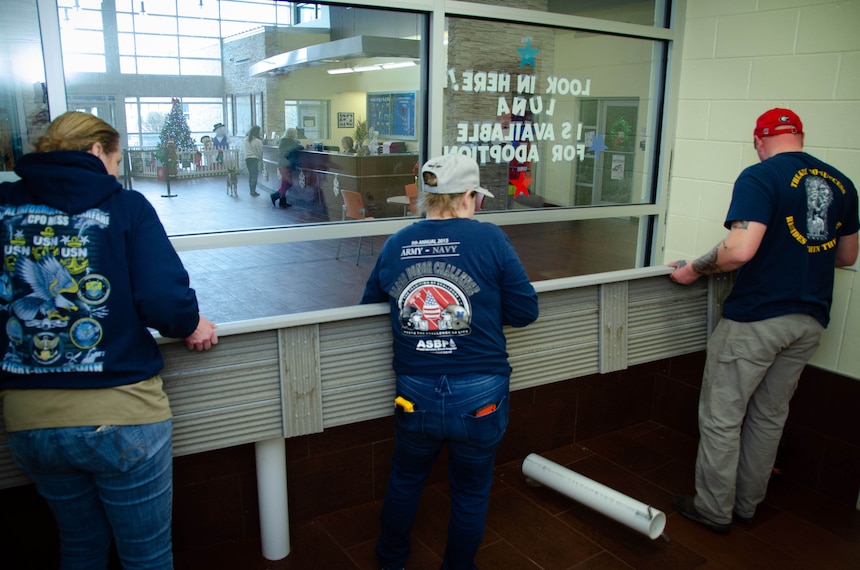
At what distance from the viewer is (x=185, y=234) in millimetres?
2525

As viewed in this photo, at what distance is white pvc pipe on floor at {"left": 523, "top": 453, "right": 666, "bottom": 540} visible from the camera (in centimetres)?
272

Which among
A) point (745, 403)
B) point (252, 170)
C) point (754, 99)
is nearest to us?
point (252, 170)

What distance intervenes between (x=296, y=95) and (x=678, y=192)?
2.12 m

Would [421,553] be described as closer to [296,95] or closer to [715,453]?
[715,453]

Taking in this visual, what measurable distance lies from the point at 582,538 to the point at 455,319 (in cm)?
129

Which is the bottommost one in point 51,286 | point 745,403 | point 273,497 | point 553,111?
point 273,497

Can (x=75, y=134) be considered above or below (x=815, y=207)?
above

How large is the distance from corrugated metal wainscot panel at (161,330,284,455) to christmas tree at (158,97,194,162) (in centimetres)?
77

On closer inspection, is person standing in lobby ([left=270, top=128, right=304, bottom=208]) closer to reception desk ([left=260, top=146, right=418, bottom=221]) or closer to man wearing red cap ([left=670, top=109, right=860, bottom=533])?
reception desk ([left=260, top=146, right=418, bottom=221])

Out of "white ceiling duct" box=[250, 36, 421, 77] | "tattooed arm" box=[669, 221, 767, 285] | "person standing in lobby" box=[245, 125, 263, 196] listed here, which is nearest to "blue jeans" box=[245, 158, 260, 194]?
"person standing in lobby" box=[245, 125, 263, 196]

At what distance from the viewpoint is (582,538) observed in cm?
287

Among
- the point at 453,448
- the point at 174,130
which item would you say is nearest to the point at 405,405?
the point at 453,448

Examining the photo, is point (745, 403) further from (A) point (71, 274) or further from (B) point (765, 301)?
(A) point (71, 274)

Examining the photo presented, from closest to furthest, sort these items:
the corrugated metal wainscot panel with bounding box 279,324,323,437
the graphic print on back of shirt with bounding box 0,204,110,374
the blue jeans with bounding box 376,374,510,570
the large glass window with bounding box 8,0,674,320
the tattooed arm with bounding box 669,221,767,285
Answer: the graphic print on back of shirt with bounding box 0,204,110,374 → the blue jeans with bounding box 376,374,510,570 → the corrugated metal wainscot panel with bounding box 279,324,323,437 → the large glass window with bounding box 8,0,674,320 → the tattooed arm with bounding box 669,221,767,285
